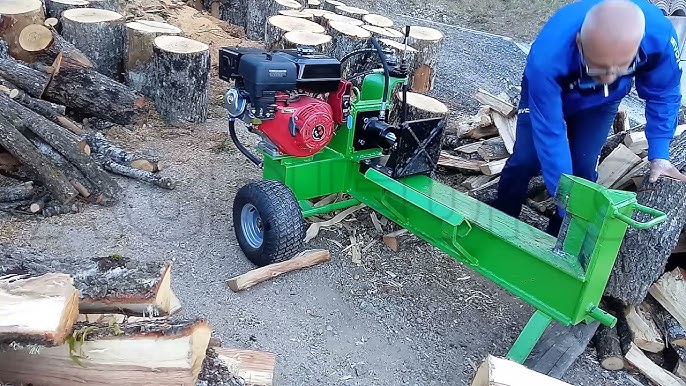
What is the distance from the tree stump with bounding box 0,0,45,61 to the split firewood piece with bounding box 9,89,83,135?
0.74 m

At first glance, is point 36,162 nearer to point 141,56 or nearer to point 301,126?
point 301,126

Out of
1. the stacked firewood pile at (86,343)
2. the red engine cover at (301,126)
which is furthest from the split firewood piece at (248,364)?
the red engine cover at (301,126)

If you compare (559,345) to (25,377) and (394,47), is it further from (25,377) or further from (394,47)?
(394,47)

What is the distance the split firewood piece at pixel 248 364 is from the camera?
8.29 feet

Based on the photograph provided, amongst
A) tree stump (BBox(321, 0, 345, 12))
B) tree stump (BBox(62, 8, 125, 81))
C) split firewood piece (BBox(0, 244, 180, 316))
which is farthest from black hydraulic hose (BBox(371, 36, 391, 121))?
tree stump (BBox(321, 0, 345, 12))

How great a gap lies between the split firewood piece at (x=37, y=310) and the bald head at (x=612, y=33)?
2.29 m

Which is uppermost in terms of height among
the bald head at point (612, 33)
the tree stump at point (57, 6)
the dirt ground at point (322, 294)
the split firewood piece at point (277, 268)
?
the bald head at point (612, 33)

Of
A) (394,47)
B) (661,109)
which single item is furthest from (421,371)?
(394,47)

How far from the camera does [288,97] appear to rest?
3840mm

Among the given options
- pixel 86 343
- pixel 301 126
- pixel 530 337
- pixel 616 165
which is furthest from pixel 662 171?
pixel 86 343

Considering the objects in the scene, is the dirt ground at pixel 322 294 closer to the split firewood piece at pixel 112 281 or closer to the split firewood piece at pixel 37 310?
the split firewood piece at pixel 112 281

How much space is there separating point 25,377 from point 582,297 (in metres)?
2.30

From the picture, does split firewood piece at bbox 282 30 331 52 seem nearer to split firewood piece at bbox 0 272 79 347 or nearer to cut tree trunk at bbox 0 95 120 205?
cut tree trunk at bbox 0 95 120 205

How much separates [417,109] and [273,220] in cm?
153
